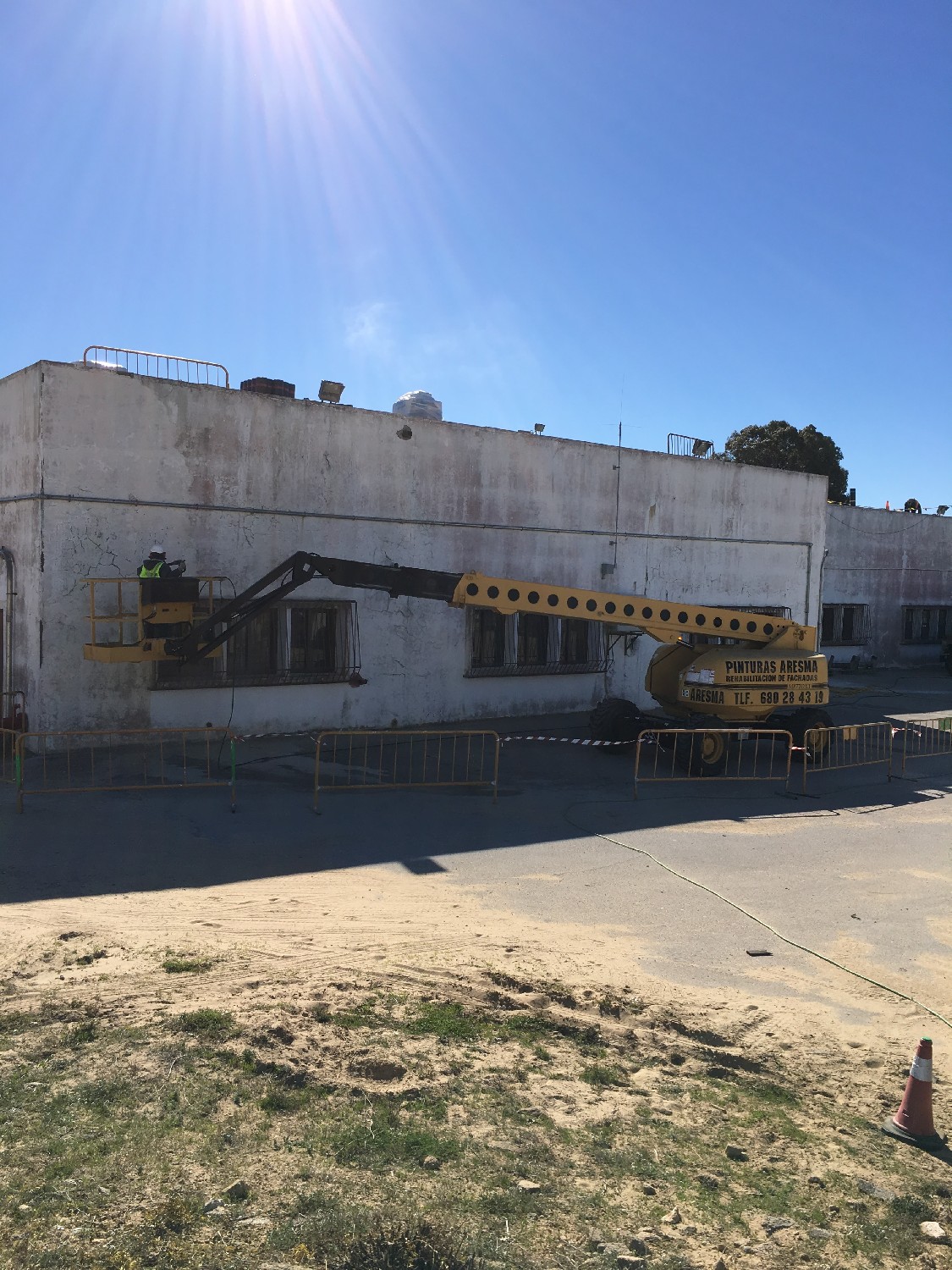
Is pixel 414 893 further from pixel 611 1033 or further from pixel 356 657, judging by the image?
pixel 356 657

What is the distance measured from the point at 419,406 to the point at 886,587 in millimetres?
20417

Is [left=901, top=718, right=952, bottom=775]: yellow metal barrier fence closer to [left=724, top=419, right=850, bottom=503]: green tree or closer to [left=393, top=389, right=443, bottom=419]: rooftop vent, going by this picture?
[left=393, top=389, right=443, bottom=419]: rooftop vent

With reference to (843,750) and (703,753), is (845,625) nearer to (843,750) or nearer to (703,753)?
(843,750)

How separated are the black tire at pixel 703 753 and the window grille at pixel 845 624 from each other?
17.9 m

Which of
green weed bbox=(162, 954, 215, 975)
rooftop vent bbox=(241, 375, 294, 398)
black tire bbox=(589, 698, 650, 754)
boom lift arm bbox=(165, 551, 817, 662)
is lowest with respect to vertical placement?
green weed bbox=(162, 954, 215, 975)

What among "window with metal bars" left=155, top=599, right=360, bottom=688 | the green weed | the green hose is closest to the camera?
the green weed

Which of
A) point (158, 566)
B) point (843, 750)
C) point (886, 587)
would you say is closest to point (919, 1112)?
point (158, 566)

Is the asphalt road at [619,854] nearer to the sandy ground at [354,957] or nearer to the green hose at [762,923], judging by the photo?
the green hose at [762,923]

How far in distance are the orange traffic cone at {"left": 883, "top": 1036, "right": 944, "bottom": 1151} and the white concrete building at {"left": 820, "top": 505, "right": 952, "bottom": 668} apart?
26.5m

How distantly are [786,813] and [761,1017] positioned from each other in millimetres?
6110

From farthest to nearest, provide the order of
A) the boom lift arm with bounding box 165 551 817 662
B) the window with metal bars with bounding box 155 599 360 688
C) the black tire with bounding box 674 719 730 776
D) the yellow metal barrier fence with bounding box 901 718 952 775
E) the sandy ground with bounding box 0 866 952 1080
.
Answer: the yellow metal barrier fence with bounding box 901 718 952 775 → the window with metal bars with bounding box 155 599 360 688 → the black tire with bounding box 674 719 730 776 → the boom lift arm with bounding box 165 551 817 662 → the sandy ground with bounding box 0 866 952 1080

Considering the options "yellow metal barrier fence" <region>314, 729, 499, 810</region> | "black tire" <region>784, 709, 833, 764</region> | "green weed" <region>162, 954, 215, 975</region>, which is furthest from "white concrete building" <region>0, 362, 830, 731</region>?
"green weed" <region>162, 954, 215, 975</region>

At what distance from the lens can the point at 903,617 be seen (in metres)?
32.4

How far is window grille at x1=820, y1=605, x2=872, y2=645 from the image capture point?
3070cm
